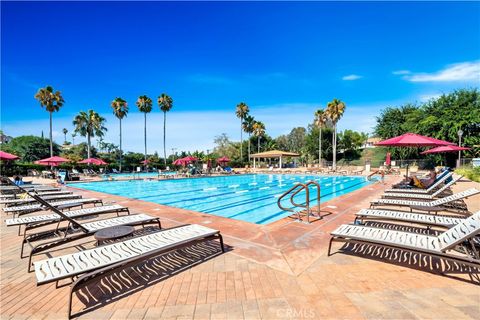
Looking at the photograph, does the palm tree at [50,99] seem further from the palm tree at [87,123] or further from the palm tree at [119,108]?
the palm tree at [87,123]

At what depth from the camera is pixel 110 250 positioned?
3.13 m

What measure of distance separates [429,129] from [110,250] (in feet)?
109

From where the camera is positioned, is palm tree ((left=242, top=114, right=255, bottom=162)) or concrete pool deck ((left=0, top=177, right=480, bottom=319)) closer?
concrete pool deck ((left=0, top=177, right=480, bottom=319))

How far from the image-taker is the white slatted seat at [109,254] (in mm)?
2492

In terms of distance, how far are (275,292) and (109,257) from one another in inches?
81.3

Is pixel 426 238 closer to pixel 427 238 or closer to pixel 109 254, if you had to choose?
pixel 427 238

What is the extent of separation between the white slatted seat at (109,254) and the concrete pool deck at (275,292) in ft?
1.27

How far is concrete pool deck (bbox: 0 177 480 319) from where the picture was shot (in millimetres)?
2377

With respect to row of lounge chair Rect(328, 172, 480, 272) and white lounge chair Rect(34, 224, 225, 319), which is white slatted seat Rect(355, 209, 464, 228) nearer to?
Answer: row of lounge chair Rect(328, 172, 480, 272)

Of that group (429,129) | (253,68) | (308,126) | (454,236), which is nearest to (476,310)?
(454,236)

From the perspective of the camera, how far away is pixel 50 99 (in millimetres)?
26828

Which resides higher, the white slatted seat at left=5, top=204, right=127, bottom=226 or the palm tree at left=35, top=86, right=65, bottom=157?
the palm tree at left=35, top=86, right=65, bottom=157

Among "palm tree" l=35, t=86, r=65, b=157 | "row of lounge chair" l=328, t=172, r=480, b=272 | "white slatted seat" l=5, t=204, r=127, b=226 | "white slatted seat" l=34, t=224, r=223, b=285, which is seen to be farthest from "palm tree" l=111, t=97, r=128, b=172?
"row of lounge chair" l=328, t=172, r=480, b=272

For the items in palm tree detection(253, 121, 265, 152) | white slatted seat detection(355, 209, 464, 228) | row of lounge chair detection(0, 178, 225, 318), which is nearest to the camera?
row of lounge chair detection(0, 178, 225, 318)
